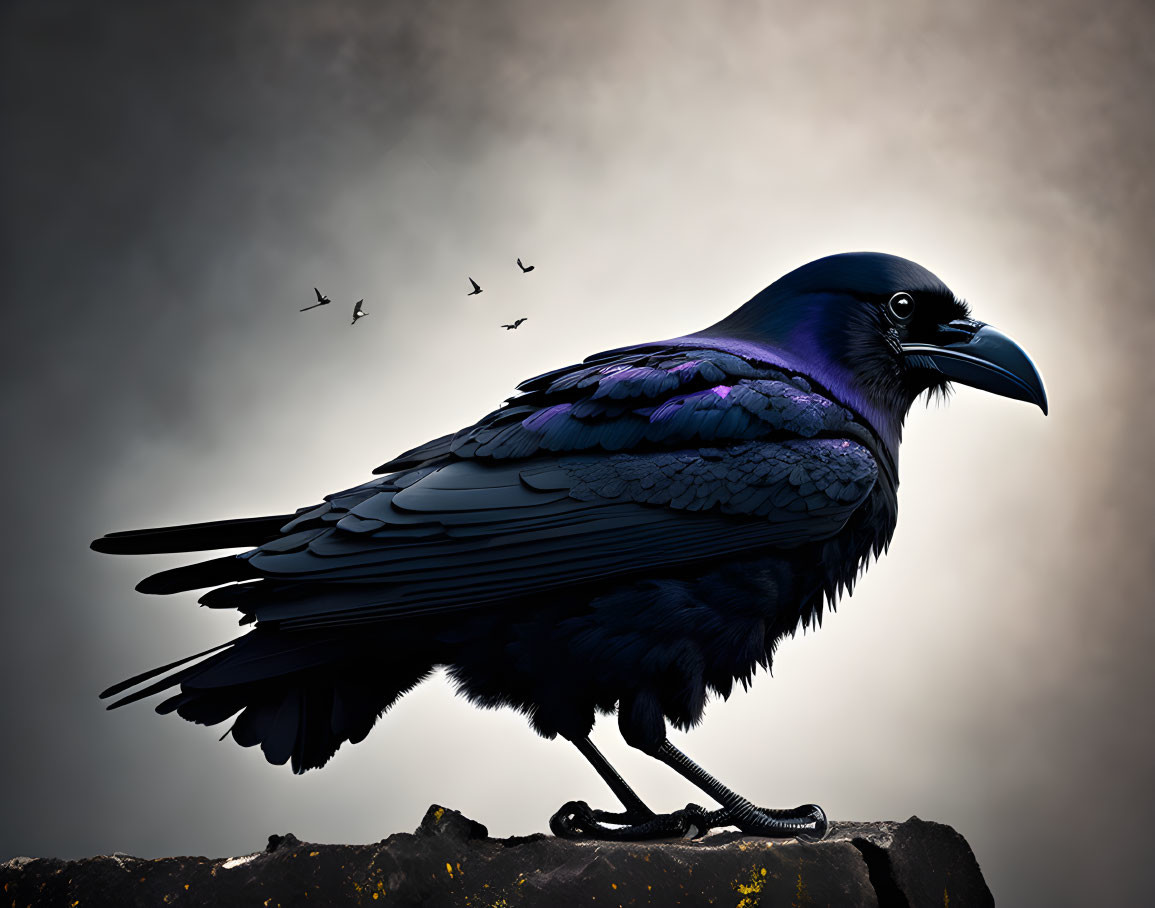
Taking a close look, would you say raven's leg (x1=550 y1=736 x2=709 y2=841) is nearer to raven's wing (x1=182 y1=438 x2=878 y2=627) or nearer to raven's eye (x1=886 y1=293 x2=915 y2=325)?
raven's wing (x1=182 y1=438 x2=878 y2=627)

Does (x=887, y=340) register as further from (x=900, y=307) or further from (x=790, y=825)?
(x=790, y=825)

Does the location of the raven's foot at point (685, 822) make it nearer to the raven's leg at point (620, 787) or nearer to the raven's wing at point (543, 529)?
the raven's leg at point (620, 787)

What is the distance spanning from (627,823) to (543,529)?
4.12 ft

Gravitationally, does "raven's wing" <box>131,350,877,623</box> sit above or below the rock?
above

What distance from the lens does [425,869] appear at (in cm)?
302

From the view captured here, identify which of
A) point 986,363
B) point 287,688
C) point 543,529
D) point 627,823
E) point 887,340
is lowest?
point 627,823

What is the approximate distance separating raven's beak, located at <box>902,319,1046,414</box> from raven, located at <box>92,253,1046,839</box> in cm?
40

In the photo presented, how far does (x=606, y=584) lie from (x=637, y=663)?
0.25 m

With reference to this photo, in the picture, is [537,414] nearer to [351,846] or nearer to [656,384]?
[656,384]

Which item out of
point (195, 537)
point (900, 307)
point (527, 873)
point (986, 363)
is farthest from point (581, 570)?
point (986, 363)

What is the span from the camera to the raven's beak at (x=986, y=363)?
3686 mm

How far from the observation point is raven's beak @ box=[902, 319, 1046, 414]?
3.69m

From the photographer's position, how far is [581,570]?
10.3 ft

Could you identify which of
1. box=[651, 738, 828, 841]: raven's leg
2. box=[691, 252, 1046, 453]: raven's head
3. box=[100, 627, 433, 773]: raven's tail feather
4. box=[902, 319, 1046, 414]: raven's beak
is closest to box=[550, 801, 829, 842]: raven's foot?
box=[651, 738, 828, 841]: raven's leg
